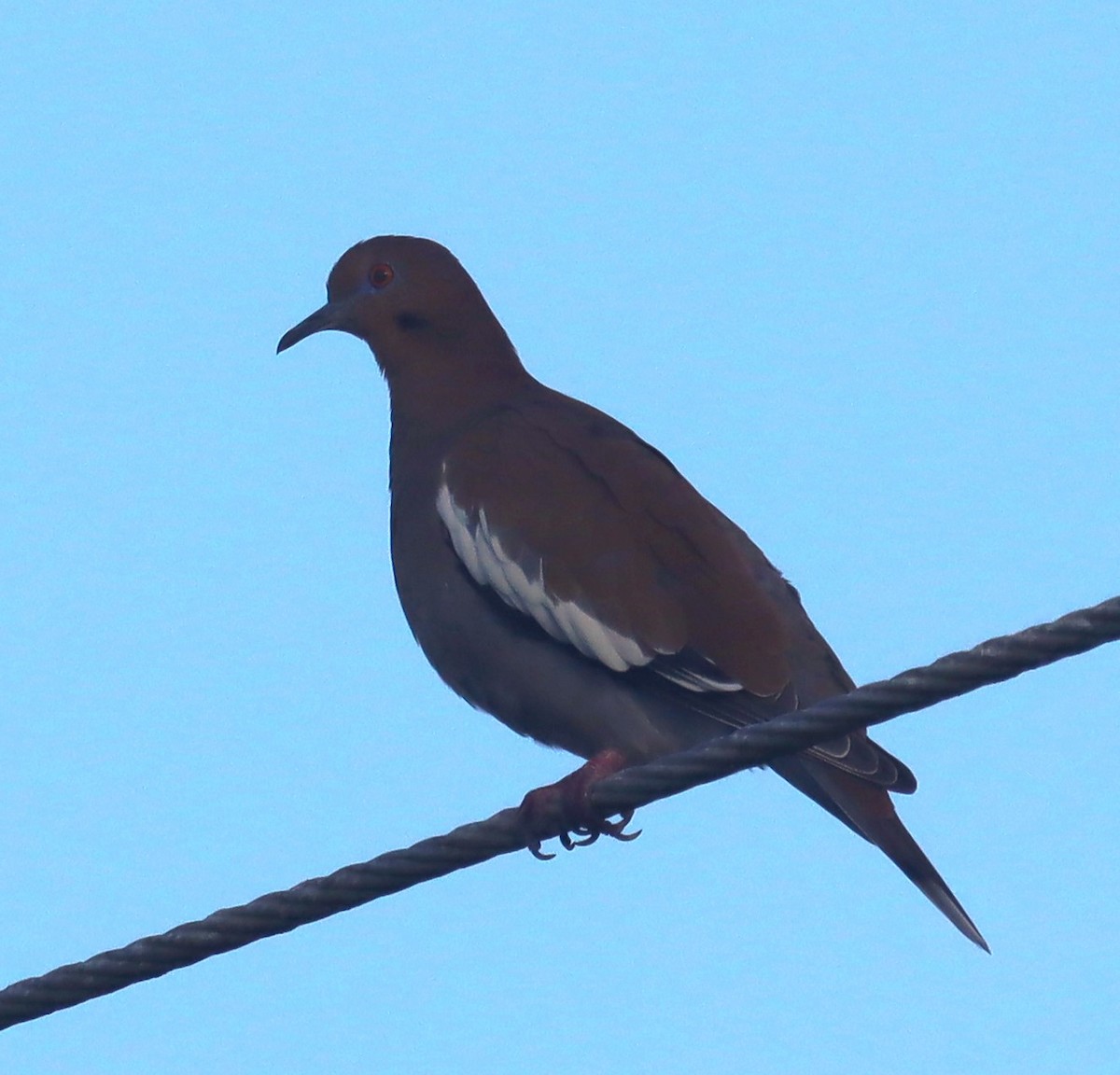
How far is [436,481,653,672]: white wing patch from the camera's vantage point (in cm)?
535

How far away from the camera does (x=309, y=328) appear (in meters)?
7.04

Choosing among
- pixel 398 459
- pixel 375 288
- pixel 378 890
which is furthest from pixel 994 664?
pixel 375 288

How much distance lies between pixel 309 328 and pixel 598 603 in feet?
6.82

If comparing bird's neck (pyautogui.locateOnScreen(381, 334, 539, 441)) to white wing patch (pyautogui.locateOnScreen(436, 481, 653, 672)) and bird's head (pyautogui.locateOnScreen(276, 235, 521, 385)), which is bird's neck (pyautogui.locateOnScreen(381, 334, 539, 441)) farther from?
white wing patch (pyautogui.locateOnScreen(436, 481, 653, 672))

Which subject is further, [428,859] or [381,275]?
[381,275]

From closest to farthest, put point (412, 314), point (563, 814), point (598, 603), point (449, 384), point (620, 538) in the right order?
point (563, 814)
point (598, 603)
point (620, 538)
point (449, 384)
point (412, 314)

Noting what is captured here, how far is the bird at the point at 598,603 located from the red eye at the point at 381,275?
25.1 inches

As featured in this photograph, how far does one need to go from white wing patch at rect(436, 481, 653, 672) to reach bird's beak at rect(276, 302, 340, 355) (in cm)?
142

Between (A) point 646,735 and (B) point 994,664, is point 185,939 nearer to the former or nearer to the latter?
(B) point 994,664

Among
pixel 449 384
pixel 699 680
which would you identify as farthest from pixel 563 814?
pixel 449 384

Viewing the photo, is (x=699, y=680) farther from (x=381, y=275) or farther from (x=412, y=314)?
(x=381, y=275)

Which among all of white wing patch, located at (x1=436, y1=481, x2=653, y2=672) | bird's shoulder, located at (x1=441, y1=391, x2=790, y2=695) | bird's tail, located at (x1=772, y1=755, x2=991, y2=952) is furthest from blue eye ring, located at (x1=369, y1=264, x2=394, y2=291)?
bird's tail, located at (x1=772, y1=755, x2=991, y2=952)

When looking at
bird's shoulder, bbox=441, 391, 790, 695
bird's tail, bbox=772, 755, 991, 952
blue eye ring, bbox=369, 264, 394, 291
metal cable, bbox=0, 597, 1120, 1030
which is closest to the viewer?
metal cable, bbox=0, 597, 1120, 1030

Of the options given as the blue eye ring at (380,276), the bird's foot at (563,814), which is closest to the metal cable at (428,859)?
the bird's foot at (563,814)
